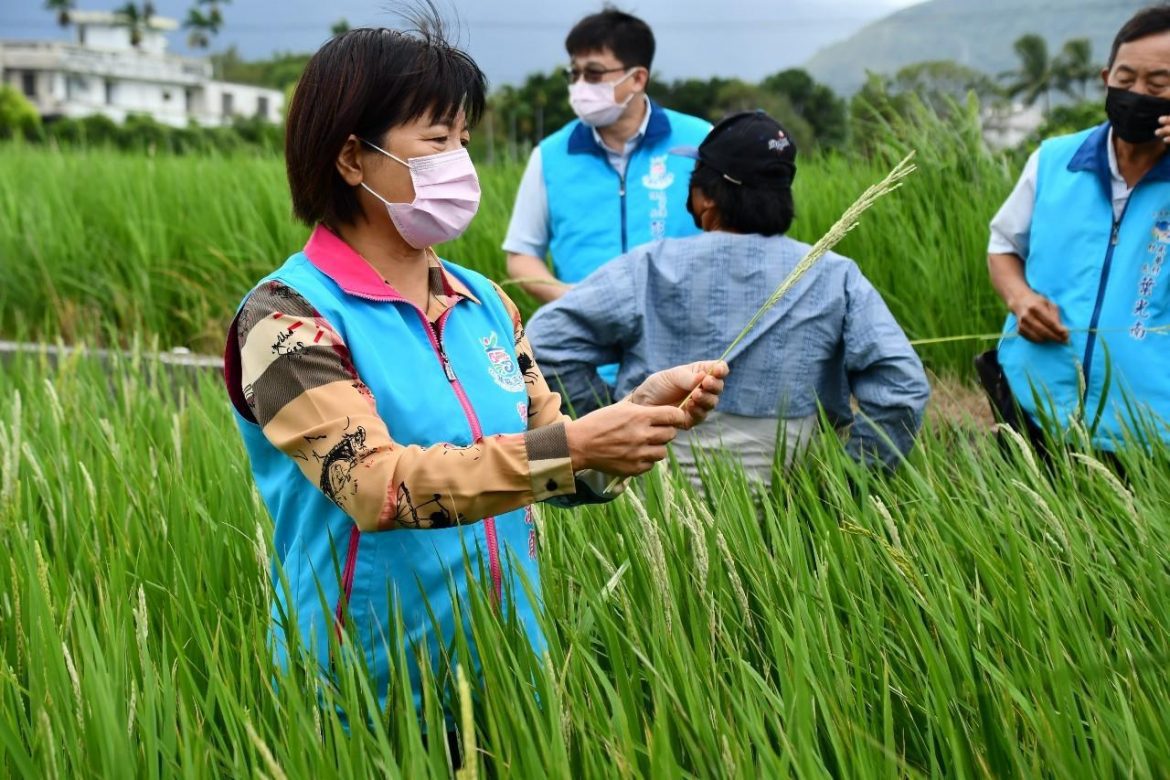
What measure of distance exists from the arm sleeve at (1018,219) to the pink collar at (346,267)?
88.1 inches

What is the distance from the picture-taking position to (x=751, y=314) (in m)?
2.95

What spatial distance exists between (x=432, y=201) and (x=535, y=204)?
2540 millimetres

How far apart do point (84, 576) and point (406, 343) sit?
0.96 meters

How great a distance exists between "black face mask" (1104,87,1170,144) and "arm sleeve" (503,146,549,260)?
5.65ft

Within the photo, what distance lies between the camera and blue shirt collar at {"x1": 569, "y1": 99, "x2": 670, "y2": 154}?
4.22 m

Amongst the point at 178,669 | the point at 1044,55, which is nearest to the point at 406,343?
the point at 178,669

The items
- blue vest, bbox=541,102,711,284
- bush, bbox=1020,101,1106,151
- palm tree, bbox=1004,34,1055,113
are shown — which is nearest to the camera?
blue vest, bbox=541,102,711,284

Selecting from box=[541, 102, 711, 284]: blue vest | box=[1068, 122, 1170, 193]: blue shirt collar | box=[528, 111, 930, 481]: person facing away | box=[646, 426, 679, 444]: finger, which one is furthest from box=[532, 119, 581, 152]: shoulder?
box=[646, 426, 679, 444]: finger

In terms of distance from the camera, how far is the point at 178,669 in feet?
5.87

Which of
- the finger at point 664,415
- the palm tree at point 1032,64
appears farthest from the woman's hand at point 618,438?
the palm tree at point 1032,64

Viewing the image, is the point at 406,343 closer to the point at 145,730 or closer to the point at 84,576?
the point at 145,730

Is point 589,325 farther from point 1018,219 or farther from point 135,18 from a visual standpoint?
point 135,18

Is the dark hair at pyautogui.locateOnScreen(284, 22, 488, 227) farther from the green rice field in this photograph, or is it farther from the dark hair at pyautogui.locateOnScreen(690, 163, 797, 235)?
the dark hair at pyautogui.locateOnScreen(690, 163, 797, 235)

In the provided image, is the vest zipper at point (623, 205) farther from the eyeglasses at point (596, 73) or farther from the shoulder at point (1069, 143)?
the shoulder at point (1069, 143)
